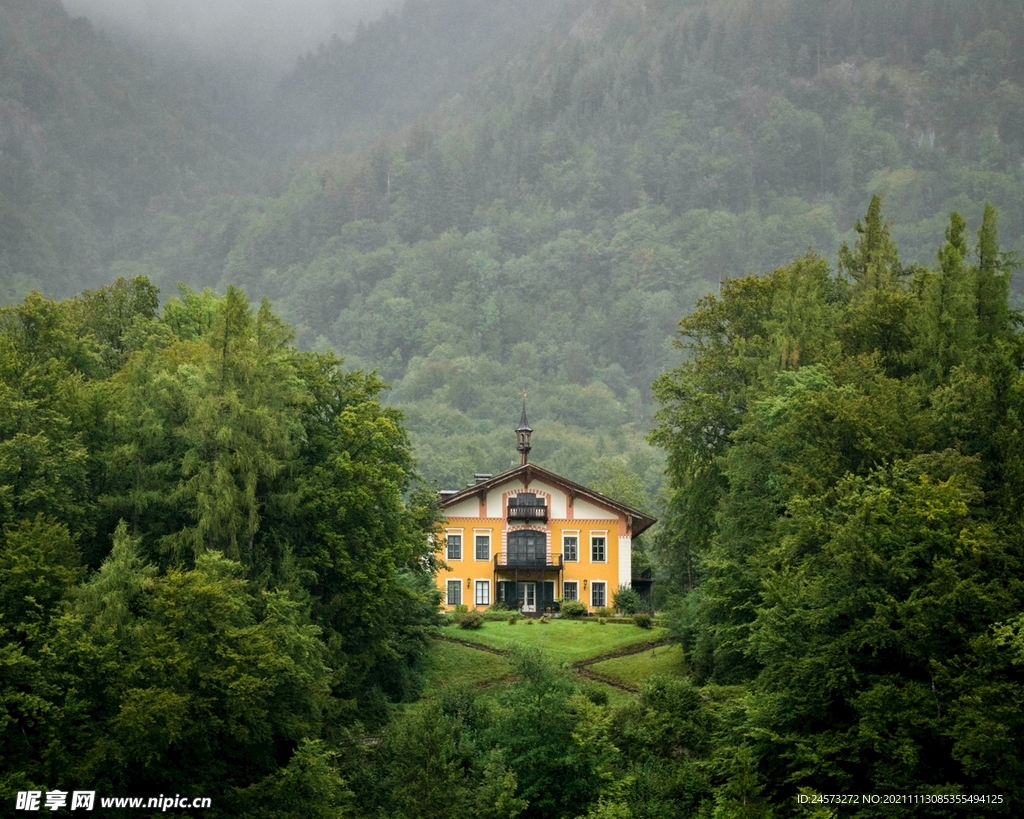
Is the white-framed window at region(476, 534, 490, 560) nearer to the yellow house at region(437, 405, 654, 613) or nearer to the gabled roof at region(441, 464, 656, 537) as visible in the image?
the yellow house at region(437, 405, 654, 613)

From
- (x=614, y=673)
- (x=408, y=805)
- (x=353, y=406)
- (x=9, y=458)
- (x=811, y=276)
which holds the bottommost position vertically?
(x=408, y=805)

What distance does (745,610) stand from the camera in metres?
44.4

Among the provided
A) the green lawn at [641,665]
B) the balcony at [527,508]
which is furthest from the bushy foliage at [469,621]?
the balcony at [527,508]

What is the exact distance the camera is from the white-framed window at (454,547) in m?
78.8

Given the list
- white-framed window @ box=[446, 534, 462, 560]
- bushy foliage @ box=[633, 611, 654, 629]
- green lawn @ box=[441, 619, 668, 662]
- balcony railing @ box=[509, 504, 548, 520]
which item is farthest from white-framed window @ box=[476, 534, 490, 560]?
bushy foliage @ box=[633, 611, 654, 629]

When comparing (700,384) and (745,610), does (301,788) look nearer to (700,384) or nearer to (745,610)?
(745,610)

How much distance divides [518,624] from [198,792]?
96.9 ft

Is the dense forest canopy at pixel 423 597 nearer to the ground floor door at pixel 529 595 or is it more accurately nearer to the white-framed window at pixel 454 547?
the white-framed window at pixel 454 547

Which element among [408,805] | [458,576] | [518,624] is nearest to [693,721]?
[408,805]

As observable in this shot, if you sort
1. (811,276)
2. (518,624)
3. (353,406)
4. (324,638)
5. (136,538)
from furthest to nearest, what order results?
(518,624) → (811,276) → (353,406) → (324,638) → (136,538)

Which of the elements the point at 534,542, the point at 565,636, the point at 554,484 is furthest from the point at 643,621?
the point at 554,484

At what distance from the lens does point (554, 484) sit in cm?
7931

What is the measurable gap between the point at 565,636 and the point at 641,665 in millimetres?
6899

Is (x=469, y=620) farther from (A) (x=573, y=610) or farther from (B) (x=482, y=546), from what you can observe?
(B) (x=482, y=546)
